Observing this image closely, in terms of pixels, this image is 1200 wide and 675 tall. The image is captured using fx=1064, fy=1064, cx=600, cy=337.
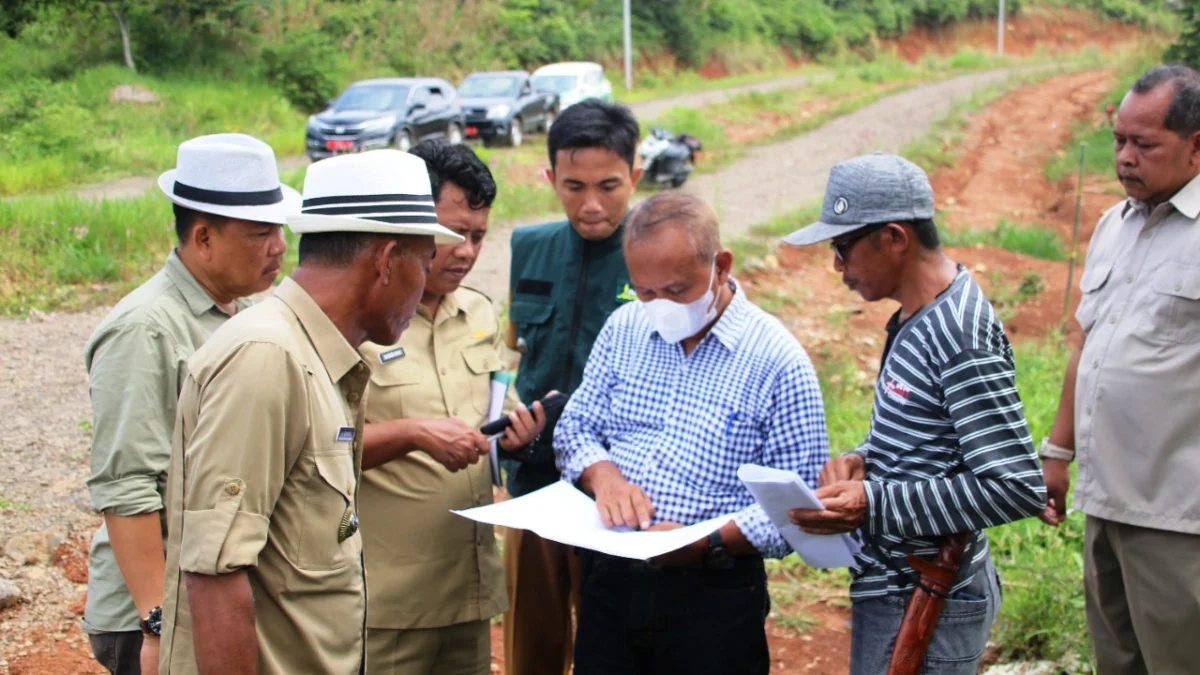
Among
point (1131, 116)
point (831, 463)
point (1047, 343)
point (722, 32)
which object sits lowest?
point (1047, 343)

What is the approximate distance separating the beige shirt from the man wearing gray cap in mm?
683

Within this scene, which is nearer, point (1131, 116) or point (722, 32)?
point (1131, 116)

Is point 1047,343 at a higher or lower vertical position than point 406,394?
lower

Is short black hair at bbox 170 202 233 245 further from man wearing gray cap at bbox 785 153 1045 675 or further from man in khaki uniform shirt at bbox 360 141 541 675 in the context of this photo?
man wearing gray cap at bbox 785 153 1045 675

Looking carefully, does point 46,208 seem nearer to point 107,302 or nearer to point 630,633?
point 107,302

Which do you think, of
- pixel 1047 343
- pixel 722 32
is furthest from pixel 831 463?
pixel 722 32

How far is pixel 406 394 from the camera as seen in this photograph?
9.26ft

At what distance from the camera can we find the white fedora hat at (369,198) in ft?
6.47

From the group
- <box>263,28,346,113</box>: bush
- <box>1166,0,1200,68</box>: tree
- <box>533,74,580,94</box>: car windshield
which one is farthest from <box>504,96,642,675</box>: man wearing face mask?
<box>263,28,346,113</box>: bush

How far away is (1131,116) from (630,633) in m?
2.05

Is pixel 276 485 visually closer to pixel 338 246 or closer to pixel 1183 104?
pixel 338 246

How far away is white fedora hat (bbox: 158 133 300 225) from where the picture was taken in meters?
2.47

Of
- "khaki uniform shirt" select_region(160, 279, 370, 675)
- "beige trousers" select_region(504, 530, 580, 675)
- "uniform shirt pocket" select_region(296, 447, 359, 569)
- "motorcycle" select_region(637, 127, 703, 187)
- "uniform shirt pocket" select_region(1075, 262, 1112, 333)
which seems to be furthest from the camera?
"motorcycle" select_region(637, 127, 703, 187)

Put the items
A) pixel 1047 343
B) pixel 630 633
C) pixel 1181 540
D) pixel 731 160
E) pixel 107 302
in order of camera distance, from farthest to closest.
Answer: pixel 731 160, pixel 1047 343, pixel 107 302, pixel 1181 540, pixel 630 633
